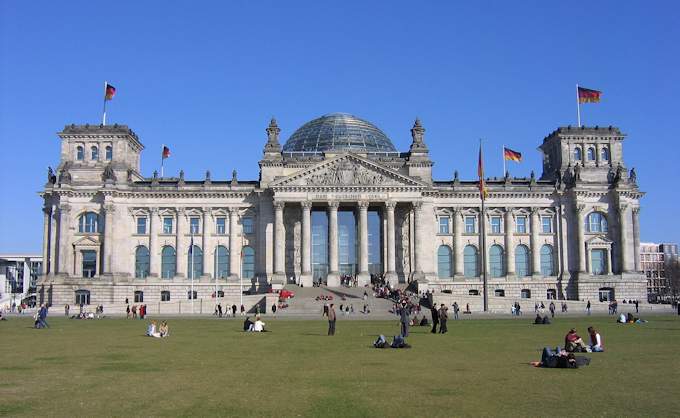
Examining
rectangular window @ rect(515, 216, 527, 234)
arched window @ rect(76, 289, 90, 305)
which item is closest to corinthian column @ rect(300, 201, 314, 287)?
arched window @ rect(76, 289, 90, 305)

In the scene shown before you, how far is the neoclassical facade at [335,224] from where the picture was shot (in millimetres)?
100812

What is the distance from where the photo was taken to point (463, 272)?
350 feet

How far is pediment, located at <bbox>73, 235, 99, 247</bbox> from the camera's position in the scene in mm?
102750

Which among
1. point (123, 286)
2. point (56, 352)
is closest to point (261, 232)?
point (123, 286)

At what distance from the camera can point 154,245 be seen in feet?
345

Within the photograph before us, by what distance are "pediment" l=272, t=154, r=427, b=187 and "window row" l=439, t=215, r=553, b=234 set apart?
948cm

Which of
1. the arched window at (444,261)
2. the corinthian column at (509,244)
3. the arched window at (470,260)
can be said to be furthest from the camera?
the arched window at (470,260)

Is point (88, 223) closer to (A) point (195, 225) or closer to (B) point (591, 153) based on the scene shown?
(A) point (195, 225)

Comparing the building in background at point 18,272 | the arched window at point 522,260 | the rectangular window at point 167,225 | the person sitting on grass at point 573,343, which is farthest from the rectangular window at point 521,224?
the building in background at point 18,272

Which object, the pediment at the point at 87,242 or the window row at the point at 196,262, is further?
the window row at the point at 196,262

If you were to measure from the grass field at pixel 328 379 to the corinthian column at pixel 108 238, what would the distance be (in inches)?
2513

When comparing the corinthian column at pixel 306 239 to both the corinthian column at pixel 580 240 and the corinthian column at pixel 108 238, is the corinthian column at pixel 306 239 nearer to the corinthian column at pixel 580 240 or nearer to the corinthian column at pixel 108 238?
the corinthian column at pixel 108 238

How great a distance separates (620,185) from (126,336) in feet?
268

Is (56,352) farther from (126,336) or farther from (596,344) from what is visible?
(596,344)
